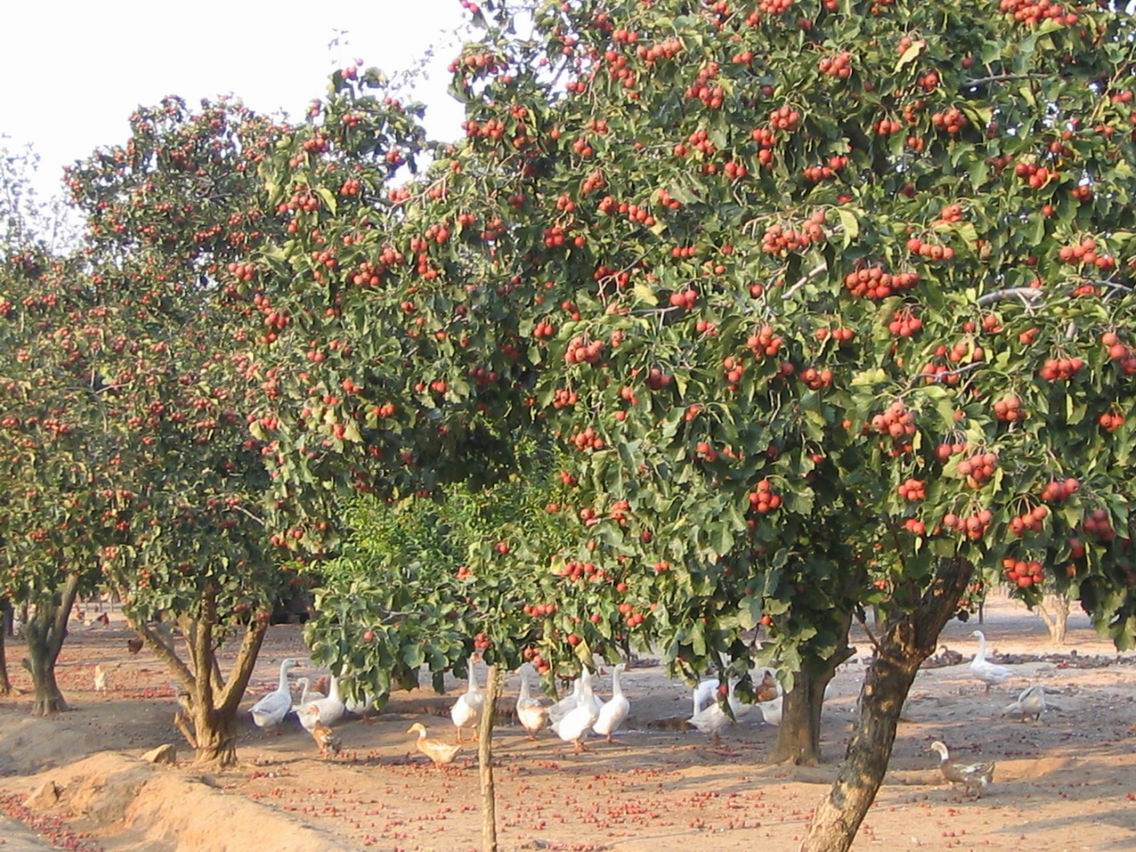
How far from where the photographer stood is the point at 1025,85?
24.6ft

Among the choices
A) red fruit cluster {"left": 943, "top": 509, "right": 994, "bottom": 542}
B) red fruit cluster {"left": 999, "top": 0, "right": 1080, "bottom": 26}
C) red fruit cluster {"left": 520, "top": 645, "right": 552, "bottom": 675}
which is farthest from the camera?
red fruit cluster {"left": 520, "top": 645, "right": 552, "bottom": 675}

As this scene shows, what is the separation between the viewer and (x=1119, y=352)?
219 inches

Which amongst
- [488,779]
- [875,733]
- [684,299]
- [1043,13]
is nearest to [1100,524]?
[684,299]

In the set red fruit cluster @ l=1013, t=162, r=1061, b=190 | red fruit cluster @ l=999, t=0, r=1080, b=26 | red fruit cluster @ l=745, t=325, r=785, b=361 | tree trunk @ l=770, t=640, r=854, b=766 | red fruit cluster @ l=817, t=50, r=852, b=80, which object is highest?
red fruit cluster @ l=999, t=0, r=1080, b=26

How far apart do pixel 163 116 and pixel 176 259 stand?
2.07m

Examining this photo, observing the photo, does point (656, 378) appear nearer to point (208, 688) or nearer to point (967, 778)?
point (967, 778)

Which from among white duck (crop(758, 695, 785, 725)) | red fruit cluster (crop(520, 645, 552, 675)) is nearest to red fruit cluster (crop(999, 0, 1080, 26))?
red fruit cluster (crop(520, 645, 552, 675))

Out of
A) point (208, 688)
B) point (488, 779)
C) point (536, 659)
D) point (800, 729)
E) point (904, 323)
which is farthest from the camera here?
point (800, 729)

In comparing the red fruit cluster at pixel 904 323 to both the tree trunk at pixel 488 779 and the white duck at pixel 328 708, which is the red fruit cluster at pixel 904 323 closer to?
the tree trunk at pixel 488 779

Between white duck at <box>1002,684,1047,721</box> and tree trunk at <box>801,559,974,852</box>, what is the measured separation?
51.3ft

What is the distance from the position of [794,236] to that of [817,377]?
68 centimetres

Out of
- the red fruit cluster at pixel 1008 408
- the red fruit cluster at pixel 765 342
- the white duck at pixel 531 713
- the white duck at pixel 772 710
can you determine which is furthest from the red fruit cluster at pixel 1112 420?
the white duck at pixel 772 710

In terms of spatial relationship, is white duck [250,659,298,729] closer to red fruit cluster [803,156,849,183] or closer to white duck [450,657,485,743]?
white duck [450,657,485,743]

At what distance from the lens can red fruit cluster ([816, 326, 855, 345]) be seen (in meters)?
6.55
